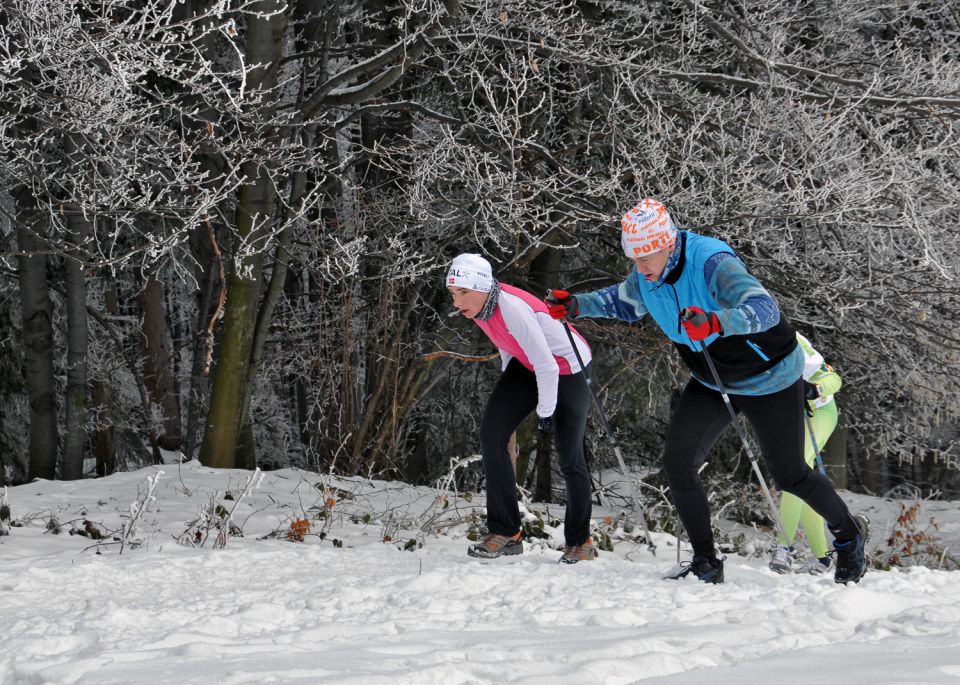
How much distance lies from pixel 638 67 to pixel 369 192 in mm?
2977

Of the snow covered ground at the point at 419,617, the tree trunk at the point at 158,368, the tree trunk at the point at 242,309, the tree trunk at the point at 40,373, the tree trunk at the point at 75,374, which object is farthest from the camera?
the tree trunk at the point at 158,368

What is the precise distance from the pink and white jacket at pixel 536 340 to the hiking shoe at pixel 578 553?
75 centimetres

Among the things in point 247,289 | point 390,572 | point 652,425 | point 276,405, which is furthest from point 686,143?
point 276,405

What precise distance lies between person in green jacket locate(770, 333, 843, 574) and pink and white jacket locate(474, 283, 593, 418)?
46.8 inches

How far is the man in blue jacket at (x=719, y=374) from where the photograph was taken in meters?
3.99

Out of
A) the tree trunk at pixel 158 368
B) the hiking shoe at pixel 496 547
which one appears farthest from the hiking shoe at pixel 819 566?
the tree trunk at pixel 158 368

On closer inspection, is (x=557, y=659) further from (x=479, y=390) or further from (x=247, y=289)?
(x=479, y=390)

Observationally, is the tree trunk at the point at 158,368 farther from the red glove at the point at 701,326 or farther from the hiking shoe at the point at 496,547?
the red glove at the point at 701,326

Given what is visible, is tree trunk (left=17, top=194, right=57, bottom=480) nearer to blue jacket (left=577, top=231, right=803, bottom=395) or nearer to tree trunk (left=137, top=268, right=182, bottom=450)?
tree trunk (left=137, top=268, right=182, bottom=450)

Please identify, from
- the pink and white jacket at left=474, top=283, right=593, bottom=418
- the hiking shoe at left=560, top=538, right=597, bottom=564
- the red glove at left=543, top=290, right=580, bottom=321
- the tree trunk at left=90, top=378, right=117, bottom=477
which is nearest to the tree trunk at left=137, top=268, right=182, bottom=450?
the tree trunk at left=90, top=378, right=117, bottom=477

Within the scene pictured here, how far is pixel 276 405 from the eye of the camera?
48.0 ft

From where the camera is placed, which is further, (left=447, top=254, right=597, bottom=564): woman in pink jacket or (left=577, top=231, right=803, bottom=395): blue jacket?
(left=447, top=254, right=597, bottom=564): woman in pink jacket

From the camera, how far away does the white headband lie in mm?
4965

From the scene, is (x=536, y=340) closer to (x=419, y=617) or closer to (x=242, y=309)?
(x=419, y=617)
